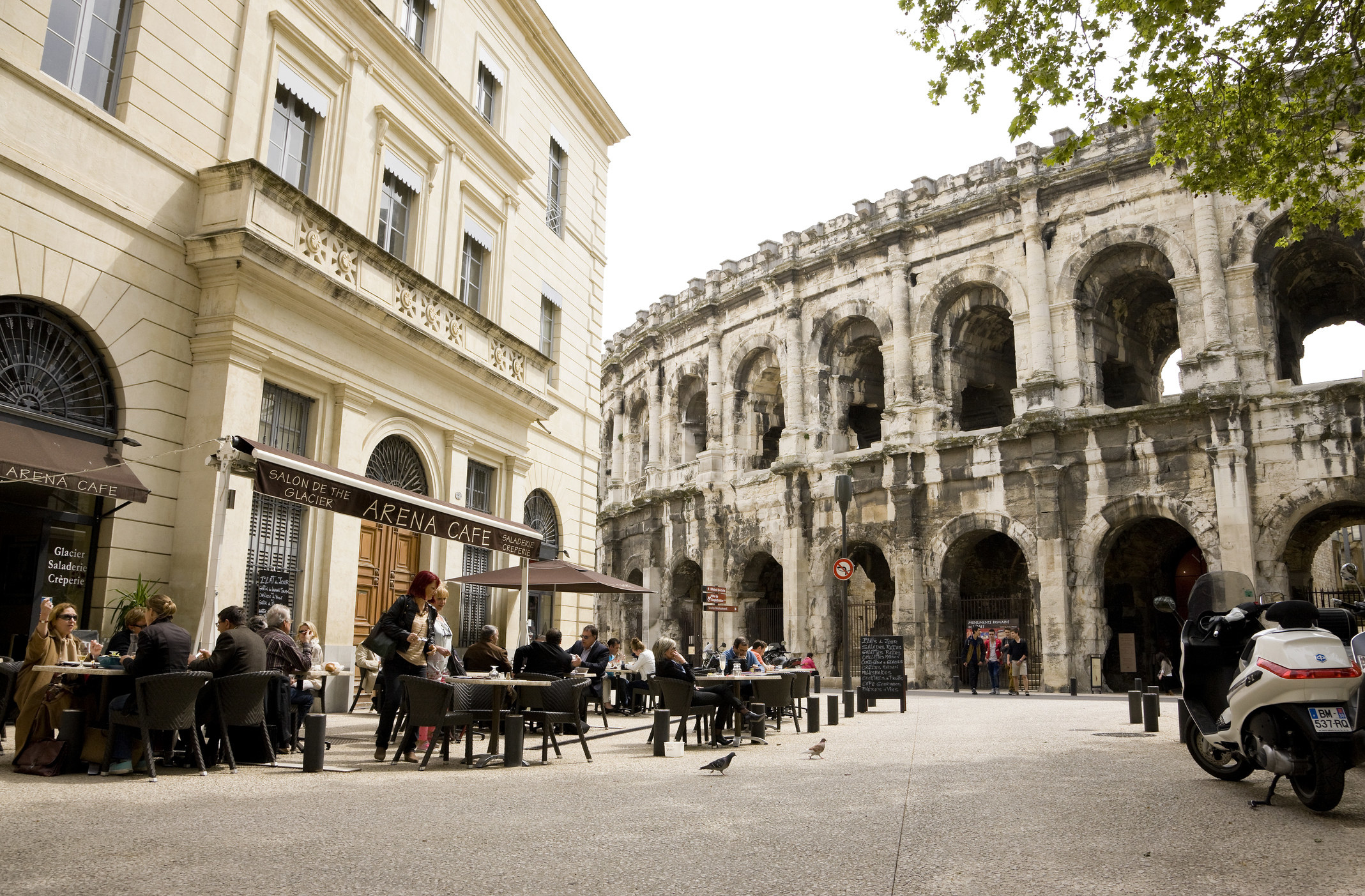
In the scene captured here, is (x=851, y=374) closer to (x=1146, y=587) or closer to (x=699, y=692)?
(x=1146, y=587)

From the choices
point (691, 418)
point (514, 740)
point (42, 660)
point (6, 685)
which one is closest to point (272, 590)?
point (6, 685)

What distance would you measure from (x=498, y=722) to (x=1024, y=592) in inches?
756

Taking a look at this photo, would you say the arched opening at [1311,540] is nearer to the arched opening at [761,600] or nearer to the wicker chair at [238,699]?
the arched opening at [761,600]

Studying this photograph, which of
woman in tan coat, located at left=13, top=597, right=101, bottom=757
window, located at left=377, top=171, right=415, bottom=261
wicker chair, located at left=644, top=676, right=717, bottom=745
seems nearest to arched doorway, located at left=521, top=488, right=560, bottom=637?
window, located at left=377, top=171, right=415, bottom=261

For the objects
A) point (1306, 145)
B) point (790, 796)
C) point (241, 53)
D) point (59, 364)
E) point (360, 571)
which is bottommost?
point (790, 796)

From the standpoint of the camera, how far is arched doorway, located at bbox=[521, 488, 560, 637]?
17.3 metres

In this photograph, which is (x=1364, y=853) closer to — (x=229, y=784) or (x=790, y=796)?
(x=790, y=796)

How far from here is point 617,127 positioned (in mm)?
20891

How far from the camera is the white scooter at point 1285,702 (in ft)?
18.1

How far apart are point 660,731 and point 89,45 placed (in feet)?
29.5

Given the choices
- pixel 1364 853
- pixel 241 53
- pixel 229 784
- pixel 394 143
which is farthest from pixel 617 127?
pixel 1364 853

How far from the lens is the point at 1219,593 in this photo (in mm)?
7410

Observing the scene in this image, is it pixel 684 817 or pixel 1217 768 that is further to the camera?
pixel 1217 768

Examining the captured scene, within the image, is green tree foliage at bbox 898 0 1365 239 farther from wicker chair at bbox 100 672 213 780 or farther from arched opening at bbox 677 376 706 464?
arched opening at bbox 677 376 706 464
